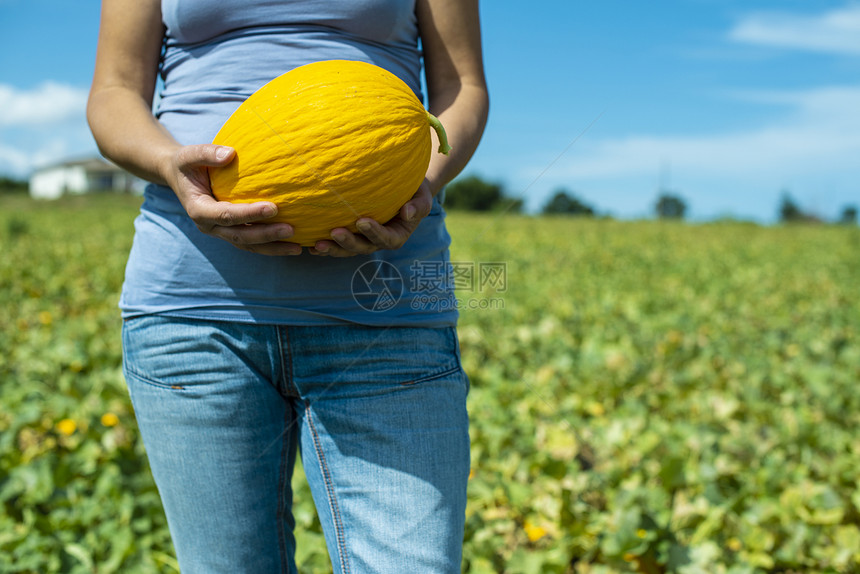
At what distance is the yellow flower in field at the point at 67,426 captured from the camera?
2.71m

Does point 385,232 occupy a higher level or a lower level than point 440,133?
lower

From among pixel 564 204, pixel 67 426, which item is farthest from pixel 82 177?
pixel 67 426

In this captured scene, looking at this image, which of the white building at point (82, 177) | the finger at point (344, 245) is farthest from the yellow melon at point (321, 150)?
the white building at point (82, 177)

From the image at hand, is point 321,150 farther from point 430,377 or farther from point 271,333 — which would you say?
point 430,377

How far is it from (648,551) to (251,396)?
162 centimetres

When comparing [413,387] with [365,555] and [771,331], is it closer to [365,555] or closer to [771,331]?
[365,555]

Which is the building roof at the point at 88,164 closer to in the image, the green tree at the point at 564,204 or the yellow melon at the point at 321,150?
the green tree at the point at 564,204

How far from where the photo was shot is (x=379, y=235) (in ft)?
3.55

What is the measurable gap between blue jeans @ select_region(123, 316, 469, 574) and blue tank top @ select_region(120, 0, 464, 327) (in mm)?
Result: 38

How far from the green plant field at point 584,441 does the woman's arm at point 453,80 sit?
1.63 ft

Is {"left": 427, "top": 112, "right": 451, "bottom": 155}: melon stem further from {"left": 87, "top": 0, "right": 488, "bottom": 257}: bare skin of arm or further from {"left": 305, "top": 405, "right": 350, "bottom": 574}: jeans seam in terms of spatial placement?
{"left": 305, "top": 405, "right": 350, "bottom": 574}: jeans seam

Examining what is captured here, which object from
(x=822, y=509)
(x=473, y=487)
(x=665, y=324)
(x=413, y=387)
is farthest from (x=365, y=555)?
(x=665, y=324)

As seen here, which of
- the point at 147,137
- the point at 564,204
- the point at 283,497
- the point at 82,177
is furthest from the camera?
the point at 82,177

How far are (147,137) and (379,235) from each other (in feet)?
1.49
